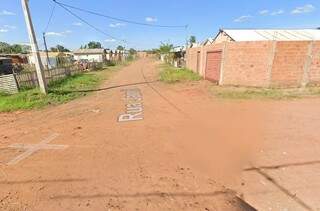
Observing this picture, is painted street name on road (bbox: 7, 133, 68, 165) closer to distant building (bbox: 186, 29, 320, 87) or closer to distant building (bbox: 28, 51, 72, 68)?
distant building (bbox: 186, 29, 320, 87)

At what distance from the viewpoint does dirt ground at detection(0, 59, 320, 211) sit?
3383 mm

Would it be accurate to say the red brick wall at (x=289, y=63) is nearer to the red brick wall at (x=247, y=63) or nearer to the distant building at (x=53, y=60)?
the red brick wall at (x=247, y=63)

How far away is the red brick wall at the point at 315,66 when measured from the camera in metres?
11.7

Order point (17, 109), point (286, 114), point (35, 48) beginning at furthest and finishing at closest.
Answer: point (35, 48)
point (17, 109)
point (286, 114)

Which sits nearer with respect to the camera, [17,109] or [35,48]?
[17,109]

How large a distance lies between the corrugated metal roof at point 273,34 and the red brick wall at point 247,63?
18.6ft

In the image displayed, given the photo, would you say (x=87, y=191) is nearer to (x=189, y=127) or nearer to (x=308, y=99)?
(x=189, y=127)

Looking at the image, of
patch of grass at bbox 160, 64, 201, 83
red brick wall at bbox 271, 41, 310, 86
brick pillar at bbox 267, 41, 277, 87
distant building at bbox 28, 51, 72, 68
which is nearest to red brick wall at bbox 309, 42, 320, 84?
red brick wall at bbox 271, 41, 310, 86

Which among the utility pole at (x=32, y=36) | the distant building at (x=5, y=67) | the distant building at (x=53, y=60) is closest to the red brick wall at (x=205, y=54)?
the utility pole at (x=32, y=36)

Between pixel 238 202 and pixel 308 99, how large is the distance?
8.25 m

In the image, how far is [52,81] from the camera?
15359 millimetres

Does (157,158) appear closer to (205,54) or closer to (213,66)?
(213,66)

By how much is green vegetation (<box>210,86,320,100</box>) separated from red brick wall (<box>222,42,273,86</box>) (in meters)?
0.73

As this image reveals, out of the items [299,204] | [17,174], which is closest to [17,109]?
[17,174]
